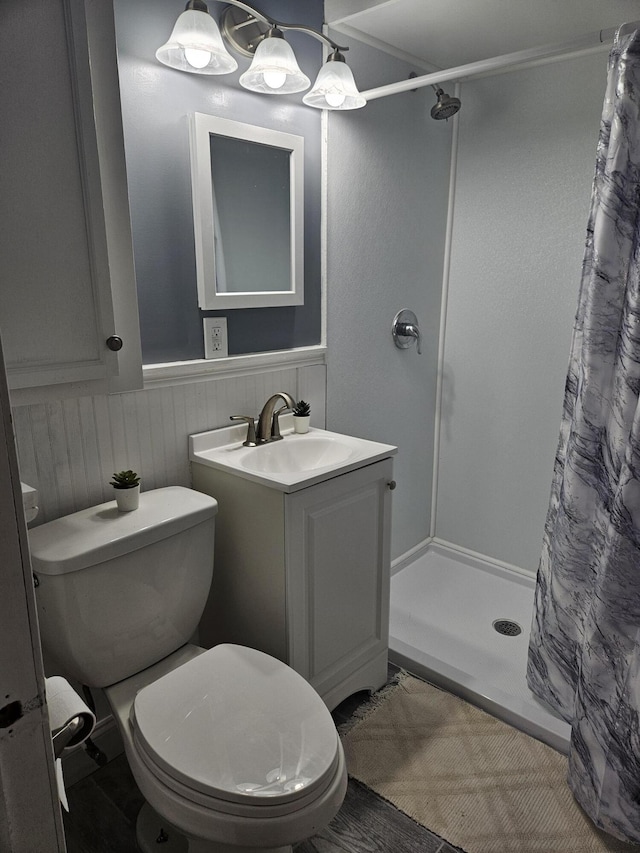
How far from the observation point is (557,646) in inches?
71.9

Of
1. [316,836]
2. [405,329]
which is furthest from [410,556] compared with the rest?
[316,836]

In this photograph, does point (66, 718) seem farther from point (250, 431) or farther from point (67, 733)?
point (250, 431)

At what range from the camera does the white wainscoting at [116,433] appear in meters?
1.44

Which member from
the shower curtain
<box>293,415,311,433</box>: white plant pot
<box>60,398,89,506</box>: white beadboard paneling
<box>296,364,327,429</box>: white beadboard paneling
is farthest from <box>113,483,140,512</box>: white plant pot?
the shower curtain

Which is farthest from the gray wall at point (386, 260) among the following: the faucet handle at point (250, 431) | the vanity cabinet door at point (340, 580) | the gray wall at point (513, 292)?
the vanity cabinet door at point (340, 580)

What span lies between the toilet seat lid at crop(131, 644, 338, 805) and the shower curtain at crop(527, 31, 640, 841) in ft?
2.41

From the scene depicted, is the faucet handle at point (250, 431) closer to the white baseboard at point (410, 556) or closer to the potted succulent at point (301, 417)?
the potted succulent at point (301, 417)

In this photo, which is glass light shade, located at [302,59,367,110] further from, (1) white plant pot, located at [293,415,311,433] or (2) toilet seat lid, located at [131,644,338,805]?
(2) toilet seat lid, located at [131,644,338,805]

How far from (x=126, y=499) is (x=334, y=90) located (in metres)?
1.29

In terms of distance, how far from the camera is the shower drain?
7.54 ft

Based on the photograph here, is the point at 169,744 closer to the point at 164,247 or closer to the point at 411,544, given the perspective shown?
the point at 164,247

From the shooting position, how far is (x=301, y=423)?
196 centimetres

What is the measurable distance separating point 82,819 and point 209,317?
54.5 inches

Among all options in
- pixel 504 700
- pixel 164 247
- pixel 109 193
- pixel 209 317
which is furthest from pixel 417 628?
pixel 109 193
